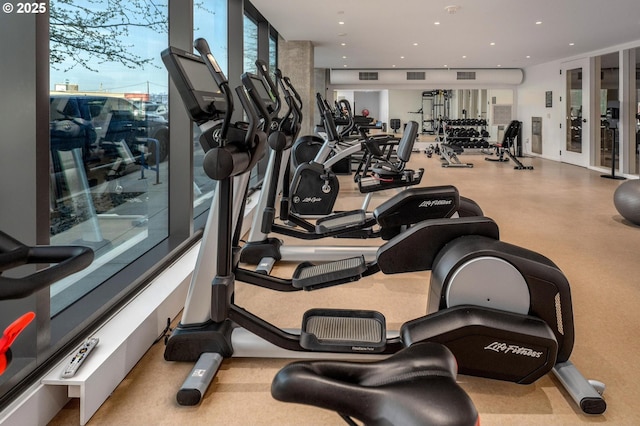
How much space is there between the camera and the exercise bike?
2104 mm

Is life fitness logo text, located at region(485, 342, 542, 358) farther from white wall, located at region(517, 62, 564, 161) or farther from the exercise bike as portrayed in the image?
white wall, located at region(517, 62, 564, 161)

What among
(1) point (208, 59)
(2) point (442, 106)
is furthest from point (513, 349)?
(2) point (442, 106)

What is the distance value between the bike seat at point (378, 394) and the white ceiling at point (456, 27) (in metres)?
6.73

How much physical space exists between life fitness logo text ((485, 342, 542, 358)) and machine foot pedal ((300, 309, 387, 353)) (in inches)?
18.8

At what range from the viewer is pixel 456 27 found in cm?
870

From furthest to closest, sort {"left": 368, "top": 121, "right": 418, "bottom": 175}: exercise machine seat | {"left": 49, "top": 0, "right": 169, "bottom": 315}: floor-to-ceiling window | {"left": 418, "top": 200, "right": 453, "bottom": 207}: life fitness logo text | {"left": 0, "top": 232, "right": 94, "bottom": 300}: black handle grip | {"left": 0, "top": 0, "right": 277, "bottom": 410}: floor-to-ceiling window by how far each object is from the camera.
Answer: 1. {"left": 368, "top": 121, "right": 418, "bottom": 175}: exercise machine seat
2. {"left": 418, "top": 200, "right": 453, "bottom": 207}: life fitness logo text
3. {"left": 49, "top": 0, "right": 169, "bottom": 315}: floor-to-ceiling window
4. {"left": 0, "top": 0, "right": 277, "bottom": 410}: floor-to-ceiling window
5. {"left": 0, "top": 232, "right": 94, "bottom": 300}: black handle grip

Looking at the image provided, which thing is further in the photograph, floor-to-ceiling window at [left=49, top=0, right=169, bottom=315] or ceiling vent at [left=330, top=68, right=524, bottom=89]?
ceiling vent at [left=330, top=68, right=524, bottom=89]

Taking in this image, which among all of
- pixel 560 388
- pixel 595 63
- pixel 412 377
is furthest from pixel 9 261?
pixel 595 63

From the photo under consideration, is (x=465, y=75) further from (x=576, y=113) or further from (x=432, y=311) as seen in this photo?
(x=432, y=311)

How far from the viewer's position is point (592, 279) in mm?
3785

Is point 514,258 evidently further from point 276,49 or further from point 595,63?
point 595,63

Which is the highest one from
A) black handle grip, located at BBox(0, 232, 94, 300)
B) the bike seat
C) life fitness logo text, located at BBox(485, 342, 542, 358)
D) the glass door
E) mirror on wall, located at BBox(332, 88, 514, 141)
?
mirror on wall, located at BBox(332, 88, 514, 141)

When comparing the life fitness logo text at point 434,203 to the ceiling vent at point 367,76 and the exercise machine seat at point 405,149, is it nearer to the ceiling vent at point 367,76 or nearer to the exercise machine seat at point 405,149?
the exercise machine seat at point 405,149

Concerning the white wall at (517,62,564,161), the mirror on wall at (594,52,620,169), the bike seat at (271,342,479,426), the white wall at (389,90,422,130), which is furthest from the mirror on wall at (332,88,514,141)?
the bike seat at (271,342,479,426)
